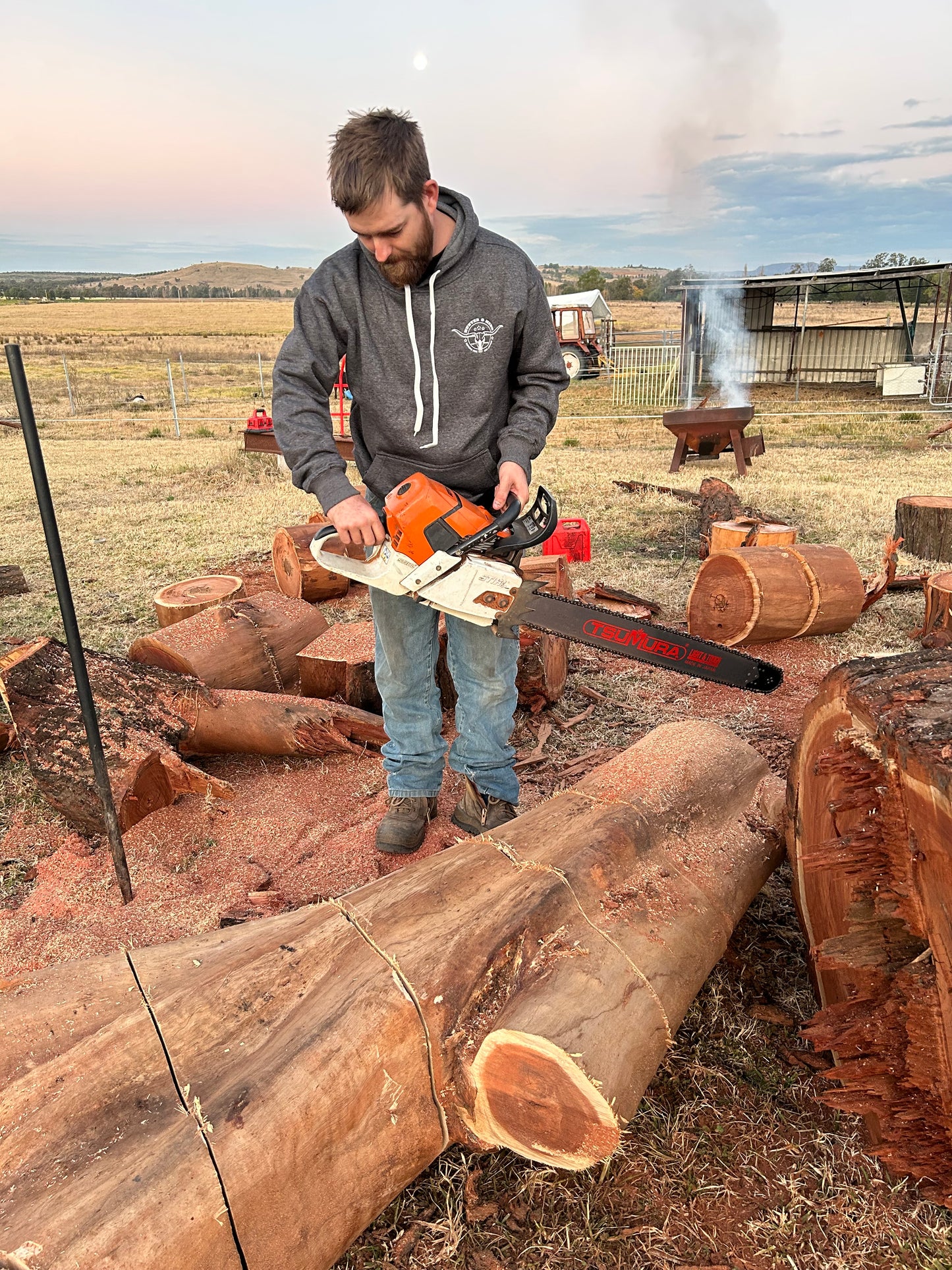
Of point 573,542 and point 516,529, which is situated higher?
point 516,529

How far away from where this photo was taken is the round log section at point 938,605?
15.7 feet

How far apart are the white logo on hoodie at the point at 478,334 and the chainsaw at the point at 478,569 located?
47 centimetres

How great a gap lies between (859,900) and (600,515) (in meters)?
7.00

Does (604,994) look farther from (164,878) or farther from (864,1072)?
(164,878)

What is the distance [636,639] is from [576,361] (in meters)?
23.3

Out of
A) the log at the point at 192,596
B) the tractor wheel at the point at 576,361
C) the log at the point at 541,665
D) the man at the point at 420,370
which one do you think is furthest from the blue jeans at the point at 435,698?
the tractor wheel at the point at 576,361

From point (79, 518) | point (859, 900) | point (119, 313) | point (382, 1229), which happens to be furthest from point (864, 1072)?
point (119, 313)

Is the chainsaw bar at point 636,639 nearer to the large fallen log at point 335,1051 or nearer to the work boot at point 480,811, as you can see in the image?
the work boot at point 480,811

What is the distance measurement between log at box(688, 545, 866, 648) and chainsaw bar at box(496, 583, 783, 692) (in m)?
1.96

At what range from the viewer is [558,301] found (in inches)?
1134

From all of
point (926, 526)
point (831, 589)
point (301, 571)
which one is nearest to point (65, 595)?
point (301, 571)

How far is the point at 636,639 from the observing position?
2.91 m

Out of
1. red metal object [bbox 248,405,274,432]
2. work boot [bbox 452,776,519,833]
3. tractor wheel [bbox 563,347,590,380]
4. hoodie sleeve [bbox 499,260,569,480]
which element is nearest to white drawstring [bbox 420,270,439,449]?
hoodie sleeve [bbox 499,260,569,480]

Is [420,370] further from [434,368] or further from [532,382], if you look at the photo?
[532,382]
